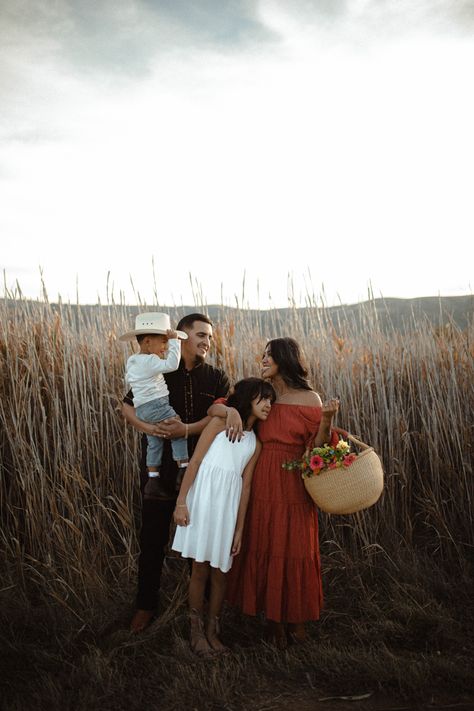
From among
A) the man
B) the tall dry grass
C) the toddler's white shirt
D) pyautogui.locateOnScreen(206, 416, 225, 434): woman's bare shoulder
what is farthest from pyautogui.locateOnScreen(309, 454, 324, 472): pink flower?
the tall dry grass

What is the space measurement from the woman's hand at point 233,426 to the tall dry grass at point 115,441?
3.33ft

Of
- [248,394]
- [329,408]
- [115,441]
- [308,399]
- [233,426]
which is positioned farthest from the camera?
[115,441]

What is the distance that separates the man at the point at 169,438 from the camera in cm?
292

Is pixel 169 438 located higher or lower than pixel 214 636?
higher

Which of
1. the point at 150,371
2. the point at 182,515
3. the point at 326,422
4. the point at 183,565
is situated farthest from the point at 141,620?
the point at 326,422

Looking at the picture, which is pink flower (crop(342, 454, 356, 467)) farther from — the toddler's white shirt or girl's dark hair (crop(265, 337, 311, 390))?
the toddler's white shirt

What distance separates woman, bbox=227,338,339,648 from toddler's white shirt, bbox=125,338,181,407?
0.46m

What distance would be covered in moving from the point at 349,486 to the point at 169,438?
2.83ft

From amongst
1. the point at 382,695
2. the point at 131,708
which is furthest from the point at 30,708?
the point at 382,695

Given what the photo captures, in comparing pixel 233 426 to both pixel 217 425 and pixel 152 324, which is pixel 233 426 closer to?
pixel 217 425

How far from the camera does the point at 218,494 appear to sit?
8.82ft

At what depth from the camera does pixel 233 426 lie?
8.71 feet

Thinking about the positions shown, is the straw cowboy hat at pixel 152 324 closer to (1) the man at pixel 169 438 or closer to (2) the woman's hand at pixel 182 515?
(1) the man at pixel 169 438

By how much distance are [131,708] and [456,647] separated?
1519 millimetres
